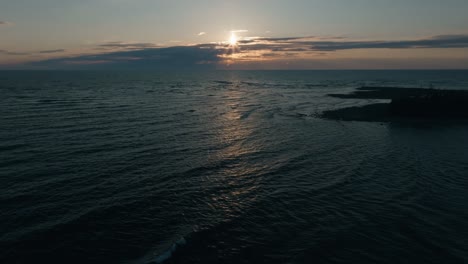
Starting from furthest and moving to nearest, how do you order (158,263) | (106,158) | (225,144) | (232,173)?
(225,144) < (106,158) < (232,173) < (158,263)

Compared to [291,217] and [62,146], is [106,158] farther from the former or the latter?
[291,217]

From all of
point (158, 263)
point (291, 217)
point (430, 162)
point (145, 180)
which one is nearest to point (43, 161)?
point (145, 180)

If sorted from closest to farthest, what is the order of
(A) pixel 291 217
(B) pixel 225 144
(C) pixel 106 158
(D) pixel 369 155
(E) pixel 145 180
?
1. (A) pixel 291 217
2. (E) pixel 145 180
3. (C) pixel 106 158
4. (D) pixel 369 155
5. (B) pixel 225 144

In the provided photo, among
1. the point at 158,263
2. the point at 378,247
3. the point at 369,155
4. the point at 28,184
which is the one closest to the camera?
the point at 158,263

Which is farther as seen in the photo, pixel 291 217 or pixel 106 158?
pixel 106 158

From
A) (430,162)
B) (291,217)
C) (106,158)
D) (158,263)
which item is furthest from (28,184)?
(430,162)

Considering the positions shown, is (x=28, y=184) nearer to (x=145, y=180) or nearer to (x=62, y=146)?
(x=145, y=180)
